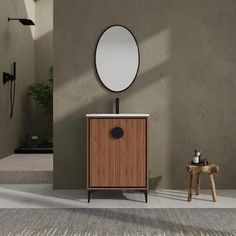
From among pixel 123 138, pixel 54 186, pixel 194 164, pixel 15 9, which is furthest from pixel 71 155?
pixel 15 9

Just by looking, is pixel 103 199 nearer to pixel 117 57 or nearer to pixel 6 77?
pixel 117 57

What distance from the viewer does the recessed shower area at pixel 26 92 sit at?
20.0 ft

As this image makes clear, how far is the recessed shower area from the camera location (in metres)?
6.10

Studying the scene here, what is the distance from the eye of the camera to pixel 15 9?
757cm

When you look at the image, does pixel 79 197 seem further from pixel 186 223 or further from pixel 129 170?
pixel 186 223

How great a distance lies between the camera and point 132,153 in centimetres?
457

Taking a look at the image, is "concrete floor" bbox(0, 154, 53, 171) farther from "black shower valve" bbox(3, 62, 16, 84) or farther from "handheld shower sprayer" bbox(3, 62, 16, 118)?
"black shower valve" bbox(3, 62, 16, 84)

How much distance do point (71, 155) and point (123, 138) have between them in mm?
858

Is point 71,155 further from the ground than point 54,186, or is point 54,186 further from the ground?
point 71,155

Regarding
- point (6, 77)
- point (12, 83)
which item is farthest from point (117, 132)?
point (12, 83)

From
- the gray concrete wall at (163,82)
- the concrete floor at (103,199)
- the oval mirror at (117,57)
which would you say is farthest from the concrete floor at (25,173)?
the oval mirror at (117,57)

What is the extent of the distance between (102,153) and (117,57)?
3.59 feet

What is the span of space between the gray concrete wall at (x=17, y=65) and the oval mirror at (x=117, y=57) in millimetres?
2153

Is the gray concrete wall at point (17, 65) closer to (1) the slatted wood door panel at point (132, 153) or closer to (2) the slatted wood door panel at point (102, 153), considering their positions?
(2) the slatted wood door panel at point (102, 153)
